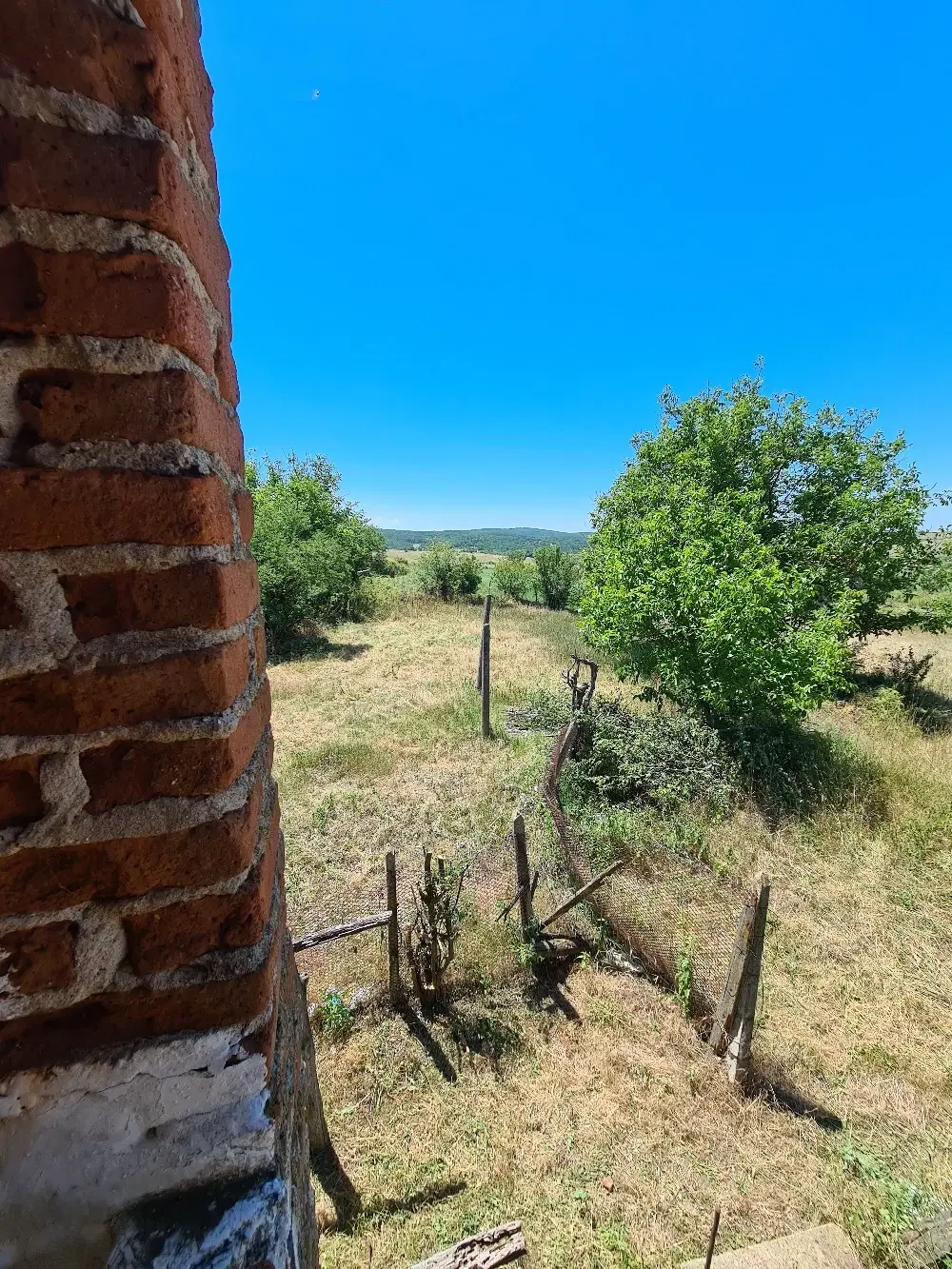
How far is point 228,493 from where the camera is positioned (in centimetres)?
90

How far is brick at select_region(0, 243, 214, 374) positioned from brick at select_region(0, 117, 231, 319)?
0.05 metres

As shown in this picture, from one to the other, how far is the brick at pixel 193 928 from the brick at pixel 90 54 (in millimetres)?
1053

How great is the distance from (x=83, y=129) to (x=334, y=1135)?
4744 millimetres

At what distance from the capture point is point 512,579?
28.5 m

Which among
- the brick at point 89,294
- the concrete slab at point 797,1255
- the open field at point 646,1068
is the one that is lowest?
the open field at point 646,1068

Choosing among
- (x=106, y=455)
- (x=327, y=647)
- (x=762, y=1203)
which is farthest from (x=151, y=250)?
(x=327, y=647)

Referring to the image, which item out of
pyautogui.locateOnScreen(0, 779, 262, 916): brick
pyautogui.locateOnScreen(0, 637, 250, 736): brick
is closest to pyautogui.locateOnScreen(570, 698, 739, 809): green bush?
pyautogui.locateOnScreen(0, 779, 262, 916): brick

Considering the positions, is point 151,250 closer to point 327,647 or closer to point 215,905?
point 215,905

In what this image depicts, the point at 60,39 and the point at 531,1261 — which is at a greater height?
the point at 60,39

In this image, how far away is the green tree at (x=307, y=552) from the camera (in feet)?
56.8

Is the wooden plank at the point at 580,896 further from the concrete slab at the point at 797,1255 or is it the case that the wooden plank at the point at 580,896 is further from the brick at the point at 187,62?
the brick at the point at 187,62

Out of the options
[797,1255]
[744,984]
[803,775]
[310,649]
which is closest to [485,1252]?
[797,1255]

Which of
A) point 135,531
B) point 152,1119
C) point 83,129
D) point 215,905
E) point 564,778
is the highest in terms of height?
point 83,129

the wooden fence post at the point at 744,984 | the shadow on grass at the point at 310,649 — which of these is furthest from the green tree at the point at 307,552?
the wooden fence post at the point at 744,984
